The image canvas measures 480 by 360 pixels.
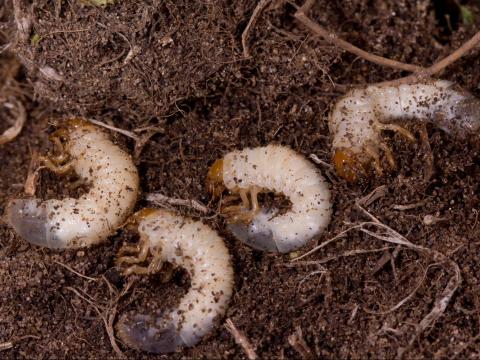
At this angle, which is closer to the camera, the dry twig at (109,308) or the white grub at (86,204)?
the dry twig at (109,308)

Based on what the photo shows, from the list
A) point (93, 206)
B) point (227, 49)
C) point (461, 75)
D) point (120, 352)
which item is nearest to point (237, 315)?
point (120, 352)

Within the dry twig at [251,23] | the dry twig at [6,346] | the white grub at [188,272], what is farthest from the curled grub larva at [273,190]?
the dry twig at [6,346]

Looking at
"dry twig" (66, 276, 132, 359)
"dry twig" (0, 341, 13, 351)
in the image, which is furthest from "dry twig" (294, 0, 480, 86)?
"dry twig" (0, 341, 13, 351)

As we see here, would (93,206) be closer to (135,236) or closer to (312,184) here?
(135,236)

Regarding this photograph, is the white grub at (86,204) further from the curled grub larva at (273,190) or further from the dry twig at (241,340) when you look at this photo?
the dry twig at (241,340)

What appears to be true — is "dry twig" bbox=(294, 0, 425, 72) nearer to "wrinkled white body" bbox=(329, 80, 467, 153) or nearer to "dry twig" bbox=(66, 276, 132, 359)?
"wrinkled white body" bbox=(329, 80, 467, 153)

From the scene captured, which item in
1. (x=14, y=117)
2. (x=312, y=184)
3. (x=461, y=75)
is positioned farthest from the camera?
(x=14, y=117)

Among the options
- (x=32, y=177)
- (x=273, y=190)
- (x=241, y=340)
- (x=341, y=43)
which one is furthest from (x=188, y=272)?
(x=341, y=43)
